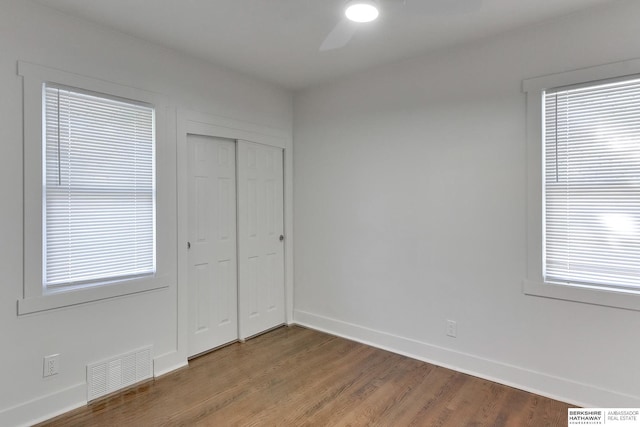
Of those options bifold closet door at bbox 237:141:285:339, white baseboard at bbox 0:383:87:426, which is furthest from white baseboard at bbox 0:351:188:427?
bifold closet door at bbox 237:141:285:339

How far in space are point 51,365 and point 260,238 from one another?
1948 mm

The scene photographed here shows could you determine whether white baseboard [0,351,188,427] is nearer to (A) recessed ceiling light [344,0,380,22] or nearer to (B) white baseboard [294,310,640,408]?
(B) white baseboard [294,310,640,408]

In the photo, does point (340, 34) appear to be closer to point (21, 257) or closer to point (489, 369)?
point (21, 257)

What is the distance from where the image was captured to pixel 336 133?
3693mm

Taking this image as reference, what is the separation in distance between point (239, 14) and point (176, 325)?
2.42 m

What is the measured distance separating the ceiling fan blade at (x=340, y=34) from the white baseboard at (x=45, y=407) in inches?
109

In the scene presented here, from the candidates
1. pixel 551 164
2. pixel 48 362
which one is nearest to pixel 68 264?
pixel 48 362

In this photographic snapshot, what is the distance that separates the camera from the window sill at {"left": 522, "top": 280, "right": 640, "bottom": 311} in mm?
2234

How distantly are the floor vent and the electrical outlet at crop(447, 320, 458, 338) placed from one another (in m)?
2.40

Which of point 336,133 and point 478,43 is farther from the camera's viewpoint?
point 336,133

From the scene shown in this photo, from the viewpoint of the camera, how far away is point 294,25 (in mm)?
2543

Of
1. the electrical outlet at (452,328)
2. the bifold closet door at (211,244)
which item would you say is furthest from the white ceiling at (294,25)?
the electrical outlet at (452,328)

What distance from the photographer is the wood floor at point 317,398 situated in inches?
88.8

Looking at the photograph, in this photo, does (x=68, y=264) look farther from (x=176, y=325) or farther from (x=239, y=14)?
(x=239, y=14)
